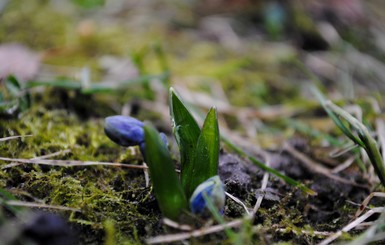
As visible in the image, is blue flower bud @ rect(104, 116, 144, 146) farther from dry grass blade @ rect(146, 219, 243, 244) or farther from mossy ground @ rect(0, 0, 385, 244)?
dry grass blade @ rect(146, 219, 243, 244)

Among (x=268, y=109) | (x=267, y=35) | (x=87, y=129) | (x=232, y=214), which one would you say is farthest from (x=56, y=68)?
(x=267, y=35)

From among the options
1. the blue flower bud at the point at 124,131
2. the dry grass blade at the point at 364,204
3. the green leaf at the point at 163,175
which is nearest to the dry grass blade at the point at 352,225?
the dry grass blade at the point at 364,204

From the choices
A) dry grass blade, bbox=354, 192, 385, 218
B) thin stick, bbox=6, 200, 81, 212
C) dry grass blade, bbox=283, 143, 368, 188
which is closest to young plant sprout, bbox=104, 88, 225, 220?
thin stick, bbox=6, 200, 81, 212

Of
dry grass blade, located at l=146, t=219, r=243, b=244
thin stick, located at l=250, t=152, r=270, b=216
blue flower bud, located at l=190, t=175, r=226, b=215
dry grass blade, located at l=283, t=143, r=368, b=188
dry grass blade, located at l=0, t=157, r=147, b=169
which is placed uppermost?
blue flower bud, located at l=190, t=175, r=226, b=215

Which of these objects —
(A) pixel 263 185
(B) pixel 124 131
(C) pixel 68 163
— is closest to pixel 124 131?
(B) pixel 124 131

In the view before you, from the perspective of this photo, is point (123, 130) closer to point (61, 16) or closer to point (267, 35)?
point (61, 16)

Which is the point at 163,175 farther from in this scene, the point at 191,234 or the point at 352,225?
the point at 352,225
